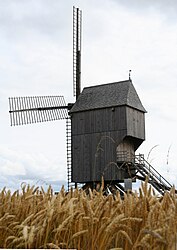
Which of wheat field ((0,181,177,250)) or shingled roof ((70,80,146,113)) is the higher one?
shingled roof ((70,80,146,113))

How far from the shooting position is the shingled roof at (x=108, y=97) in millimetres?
22719

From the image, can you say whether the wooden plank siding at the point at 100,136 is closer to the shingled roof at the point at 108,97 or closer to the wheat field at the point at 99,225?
the shingled roof at the point at 108,97

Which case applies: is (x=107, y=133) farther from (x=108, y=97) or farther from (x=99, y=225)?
(x=99, y=225)

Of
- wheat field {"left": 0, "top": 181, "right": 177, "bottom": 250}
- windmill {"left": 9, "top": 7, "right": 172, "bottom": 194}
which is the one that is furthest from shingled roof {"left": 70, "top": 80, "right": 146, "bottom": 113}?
wheat field {"left": 0, "top": 181, "right": 177, "bottom": 250}

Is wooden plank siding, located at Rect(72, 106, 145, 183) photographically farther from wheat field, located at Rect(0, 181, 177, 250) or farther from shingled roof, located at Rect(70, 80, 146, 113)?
wheat field, located at Rect(0, 181, 177, 250)

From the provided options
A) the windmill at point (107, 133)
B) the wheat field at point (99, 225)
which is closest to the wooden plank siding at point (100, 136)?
the windmill at point (107, 133)

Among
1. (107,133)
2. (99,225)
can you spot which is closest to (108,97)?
(107,133)

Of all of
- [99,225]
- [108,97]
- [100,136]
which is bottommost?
[99,225]

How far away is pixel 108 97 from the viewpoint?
23266 mm

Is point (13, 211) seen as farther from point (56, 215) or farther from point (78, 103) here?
point (78, 103)

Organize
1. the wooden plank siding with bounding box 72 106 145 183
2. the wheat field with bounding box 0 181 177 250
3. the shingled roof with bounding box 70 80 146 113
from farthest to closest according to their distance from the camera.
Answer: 1. the shingled roof with bounding box 70 80 146 113
2. the wooden plank siding with bounding box 72 106 145 183
3. the wheat field with bounding box 0 181 177 250

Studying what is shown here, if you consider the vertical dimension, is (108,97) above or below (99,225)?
above

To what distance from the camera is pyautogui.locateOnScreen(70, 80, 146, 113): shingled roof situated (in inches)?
894

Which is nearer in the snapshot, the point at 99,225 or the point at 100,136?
the point at 99,225
